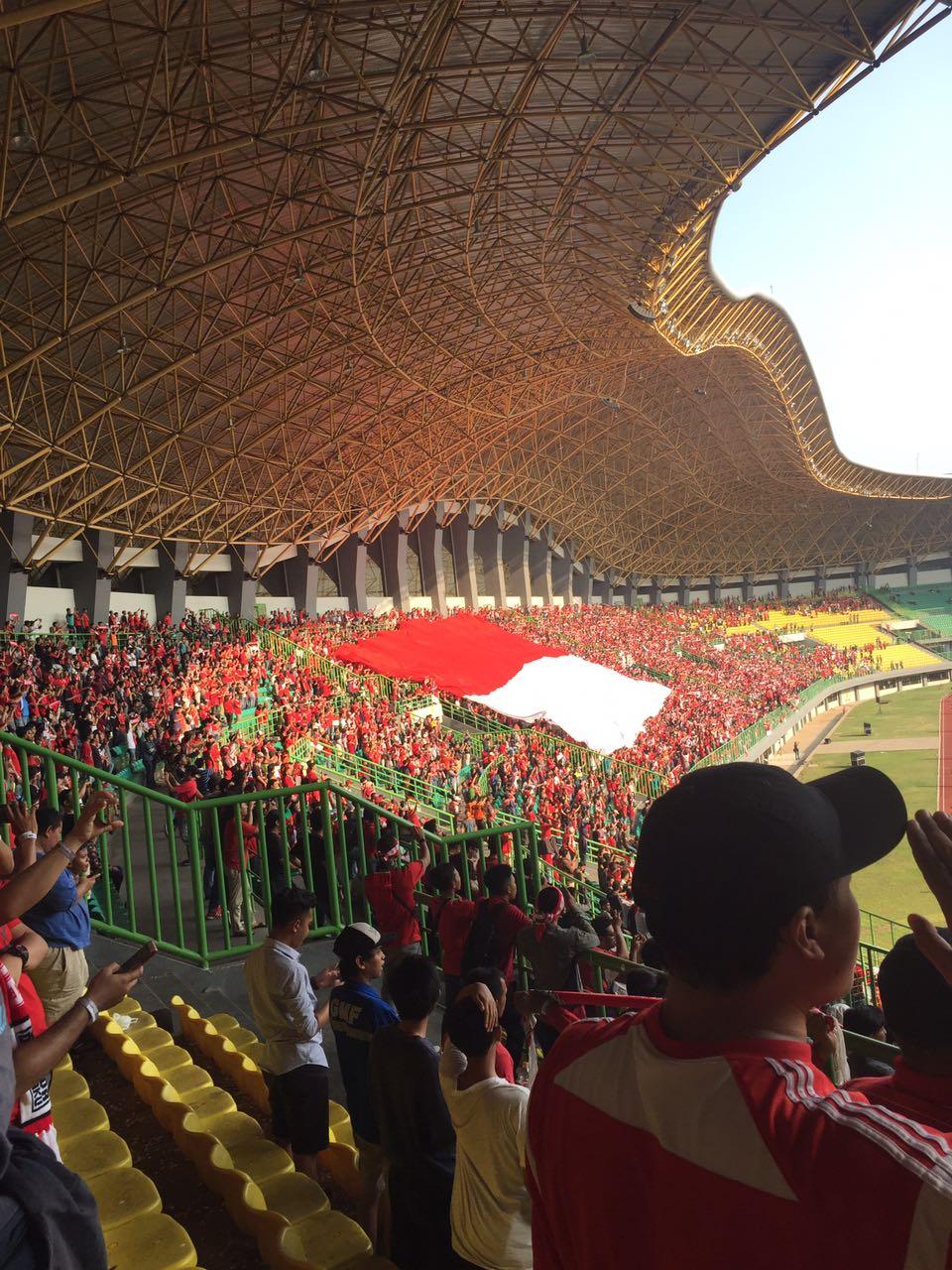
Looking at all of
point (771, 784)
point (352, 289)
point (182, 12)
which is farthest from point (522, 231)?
point (771, 784)

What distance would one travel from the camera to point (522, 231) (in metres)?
25.3

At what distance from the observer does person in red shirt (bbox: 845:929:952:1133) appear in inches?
63.1

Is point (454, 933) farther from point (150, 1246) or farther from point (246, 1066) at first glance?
point (150, 1246)

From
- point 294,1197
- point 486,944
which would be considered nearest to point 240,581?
point 486,944

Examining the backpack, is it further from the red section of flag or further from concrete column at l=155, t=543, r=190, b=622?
concrete column at l=155, t=543, r=190, b=622

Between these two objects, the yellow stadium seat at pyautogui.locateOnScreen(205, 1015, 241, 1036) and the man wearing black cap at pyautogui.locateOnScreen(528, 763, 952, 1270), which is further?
the yellow stadium seat at pyautogui.locateOnScreen(205, 1015, 241, 1036)

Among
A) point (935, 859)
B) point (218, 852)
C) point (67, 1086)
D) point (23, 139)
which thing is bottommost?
point (67, 1086)

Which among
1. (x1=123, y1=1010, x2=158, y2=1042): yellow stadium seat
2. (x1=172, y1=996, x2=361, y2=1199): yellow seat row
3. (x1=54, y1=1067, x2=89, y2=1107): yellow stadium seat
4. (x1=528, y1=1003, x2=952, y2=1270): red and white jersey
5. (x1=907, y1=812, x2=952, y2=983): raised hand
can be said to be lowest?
(x1=172, y1=996, x2=361, y2=1199): yellow seat row

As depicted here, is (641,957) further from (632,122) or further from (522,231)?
(522,231)

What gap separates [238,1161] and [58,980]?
4.81 ft

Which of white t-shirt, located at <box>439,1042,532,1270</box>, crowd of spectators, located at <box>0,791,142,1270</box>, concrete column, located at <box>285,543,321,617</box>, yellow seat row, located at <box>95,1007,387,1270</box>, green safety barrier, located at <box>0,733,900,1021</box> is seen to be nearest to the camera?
crowd of spectators, located at <box>0,791,142,1270</box>

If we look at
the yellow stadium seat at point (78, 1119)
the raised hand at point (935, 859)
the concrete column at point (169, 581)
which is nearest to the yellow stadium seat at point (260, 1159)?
the yellow stadium seat at point (78, 1119)

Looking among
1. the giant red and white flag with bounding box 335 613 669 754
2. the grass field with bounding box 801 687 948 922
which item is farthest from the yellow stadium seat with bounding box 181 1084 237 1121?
the giant red and white flag with bounding box 335 613 669 754

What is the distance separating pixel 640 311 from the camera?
2934cm
